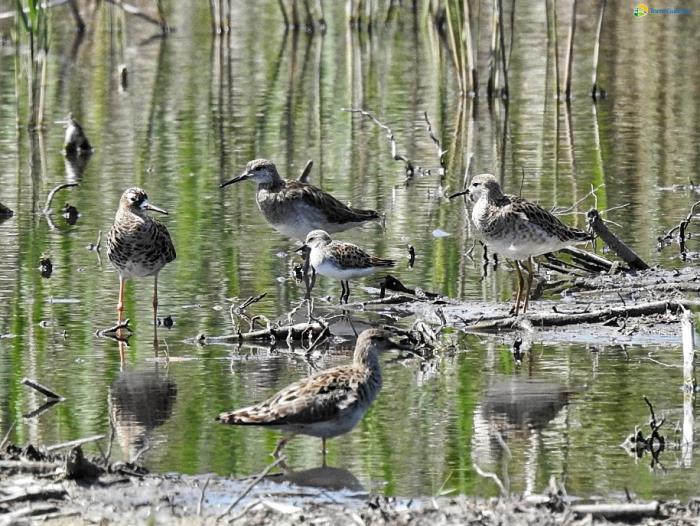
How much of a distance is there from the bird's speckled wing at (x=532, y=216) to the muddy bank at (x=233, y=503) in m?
3.88

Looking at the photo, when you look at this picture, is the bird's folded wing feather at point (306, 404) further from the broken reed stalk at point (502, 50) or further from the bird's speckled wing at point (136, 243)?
the broken reed stalk at point (502, 50)

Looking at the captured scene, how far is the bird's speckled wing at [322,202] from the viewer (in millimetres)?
12836

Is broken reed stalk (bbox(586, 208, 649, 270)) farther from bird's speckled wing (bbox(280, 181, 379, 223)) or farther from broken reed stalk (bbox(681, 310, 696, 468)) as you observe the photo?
broken reed stalk (bbox(681, 310, 696, 468))

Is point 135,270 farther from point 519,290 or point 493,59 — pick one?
point 493,59

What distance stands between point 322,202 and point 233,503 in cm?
656

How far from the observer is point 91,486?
6910mm

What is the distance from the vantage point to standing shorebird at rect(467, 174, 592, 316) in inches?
425

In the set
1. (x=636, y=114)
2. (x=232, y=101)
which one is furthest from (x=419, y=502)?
(x=232, y=101)

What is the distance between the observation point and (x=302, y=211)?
12820 mm

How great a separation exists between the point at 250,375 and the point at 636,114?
39.7ft

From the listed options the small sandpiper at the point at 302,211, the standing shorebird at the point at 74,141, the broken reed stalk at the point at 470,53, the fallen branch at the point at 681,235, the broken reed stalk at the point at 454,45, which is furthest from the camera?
the broken reed stalk at the point at 454,45

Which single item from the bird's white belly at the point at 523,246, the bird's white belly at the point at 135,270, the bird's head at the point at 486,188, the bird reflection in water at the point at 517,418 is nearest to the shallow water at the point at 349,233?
the bird reflection in water at the point at 517,418

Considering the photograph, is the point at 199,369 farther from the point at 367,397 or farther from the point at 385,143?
the point at 385,143

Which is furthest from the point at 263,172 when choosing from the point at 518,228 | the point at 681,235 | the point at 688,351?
the point at 688,351
